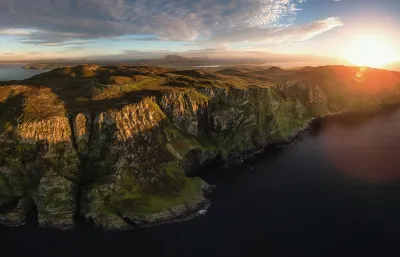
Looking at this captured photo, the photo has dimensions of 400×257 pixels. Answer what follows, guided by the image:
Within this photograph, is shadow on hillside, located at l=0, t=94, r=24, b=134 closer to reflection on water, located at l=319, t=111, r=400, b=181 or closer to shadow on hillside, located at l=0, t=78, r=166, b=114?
shadow on hillside, located at l=0, t=78, r=166, b=114

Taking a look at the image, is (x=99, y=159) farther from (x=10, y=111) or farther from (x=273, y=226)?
(x=273, y=226)

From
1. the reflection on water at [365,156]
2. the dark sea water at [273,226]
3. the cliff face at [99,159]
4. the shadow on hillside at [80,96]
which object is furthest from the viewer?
the reflection on water at [365,156]

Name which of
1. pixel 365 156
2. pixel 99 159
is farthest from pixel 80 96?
pixel 365 156

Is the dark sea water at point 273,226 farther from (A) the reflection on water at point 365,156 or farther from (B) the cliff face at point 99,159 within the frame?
(B) the cliff face at point 99,159

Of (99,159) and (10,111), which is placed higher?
(10,111)

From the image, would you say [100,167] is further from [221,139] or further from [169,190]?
[221,139]

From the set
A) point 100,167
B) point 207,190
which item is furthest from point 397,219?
point 100,167

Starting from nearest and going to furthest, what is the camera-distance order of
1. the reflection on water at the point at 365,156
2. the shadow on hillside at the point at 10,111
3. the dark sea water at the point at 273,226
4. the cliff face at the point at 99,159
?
the dark sea water at the point at 273,226 < the cliff face at the point at 99,159 < the shadow on hillside at the point at 10,111 < the reflection on water at the point at 365,156

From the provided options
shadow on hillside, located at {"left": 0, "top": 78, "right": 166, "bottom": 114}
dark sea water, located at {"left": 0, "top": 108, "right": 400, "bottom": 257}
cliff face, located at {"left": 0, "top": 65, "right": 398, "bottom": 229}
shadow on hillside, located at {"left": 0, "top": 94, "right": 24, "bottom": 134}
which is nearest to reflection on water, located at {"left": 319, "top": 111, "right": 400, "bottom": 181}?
dark sea water, located at {"left": 0, "top": 108, "right": 400, "bottom": 257}

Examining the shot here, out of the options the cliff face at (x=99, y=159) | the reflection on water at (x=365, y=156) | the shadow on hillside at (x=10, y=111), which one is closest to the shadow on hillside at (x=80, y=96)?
the shadow on hillside at (x=10, y=111)
